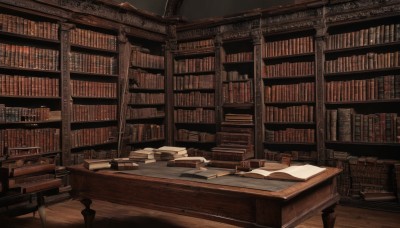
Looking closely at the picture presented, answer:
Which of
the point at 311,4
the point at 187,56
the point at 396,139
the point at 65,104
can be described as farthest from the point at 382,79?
the point at 65,104

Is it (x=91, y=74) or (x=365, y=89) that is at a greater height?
(x=91, y=74)

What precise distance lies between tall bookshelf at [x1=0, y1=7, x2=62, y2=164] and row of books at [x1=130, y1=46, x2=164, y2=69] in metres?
1.21

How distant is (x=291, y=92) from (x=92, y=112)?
280cm

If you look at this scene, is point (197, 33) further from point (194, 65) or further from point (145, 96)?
point (145, 96)

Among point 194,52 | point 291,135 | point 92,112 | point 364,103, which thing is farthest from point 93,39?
point 364,103

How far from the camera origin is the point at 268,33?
5309 millimetres

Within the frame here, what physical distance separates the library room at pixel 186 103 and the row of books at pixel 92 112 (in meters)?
0.02

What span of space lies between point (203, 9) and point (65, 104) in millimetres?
2983

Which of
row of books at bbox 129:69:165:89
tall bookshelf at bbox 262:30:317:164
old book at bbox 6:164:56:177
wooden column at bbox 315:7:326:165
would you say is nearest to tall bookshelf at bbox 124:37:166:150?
row of books at bbox 129:69:165:89

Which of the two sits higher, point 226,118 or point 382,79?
point 382,79

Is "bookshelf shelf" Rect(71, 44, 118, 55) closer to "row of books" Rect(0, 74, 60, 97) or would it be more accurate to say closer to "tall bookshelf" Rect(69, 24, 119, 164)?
"tall bookshelf" Rect(69, 24, 119, 164)

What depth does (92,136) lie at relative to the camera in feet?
16.6

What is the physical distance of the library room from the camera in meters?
3.04

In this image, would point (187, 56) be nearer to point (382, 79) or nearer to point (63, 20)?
point (63, 20)
